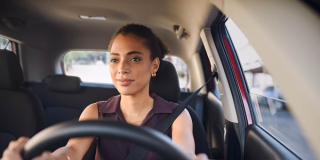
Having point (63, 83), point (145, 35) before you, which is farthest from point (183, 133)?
point (63, 83)

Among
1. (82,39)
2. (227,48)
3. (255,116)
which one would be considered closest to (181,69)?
(82,39)

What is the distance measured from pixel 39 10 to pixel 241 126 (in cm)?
222

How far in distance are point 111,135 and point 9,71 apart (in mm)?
1696

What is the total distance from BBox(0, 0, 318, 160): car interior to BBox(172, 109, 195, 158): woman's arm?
23 centimetres

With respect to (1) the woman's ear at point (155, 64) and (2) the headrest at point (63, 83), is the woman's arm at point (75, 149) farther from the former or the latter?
(2) the headrest at point (63, 83)

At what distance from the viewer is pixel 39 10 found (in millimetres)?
2637

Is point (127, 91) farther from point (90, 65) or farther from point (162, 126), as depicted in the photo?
point (90, 65)

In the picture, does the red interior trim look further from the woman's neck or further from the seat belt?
the woman's neck

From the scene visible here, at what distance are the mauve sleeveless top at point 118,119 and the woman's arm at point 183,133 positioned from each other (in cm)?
5

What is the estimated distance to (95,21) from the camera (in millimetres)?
2984

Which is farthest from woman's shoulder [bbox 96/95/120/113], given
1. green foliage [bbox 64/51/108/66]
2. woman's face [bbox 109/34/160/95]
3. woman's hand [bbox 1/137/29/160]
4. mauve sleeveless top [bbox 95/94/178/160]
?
green foliage [bbox 64/51/108/66]

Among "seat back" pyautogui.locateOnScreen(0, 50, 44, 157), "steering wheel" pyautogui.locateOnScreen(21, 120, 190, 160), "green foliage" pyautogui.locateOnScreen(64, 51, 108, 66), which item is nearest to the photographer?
"steering wheel" pyautogui.locateOnScreen(21, 120, 190, 160)

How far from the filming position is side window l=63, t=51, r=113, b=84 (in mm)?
3814

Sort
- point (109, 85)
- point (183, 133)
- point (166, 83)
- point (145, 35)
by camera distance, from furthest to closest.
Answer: point (109, 85) → point (166, 83) → point (145, 35) → point (183, 133)
